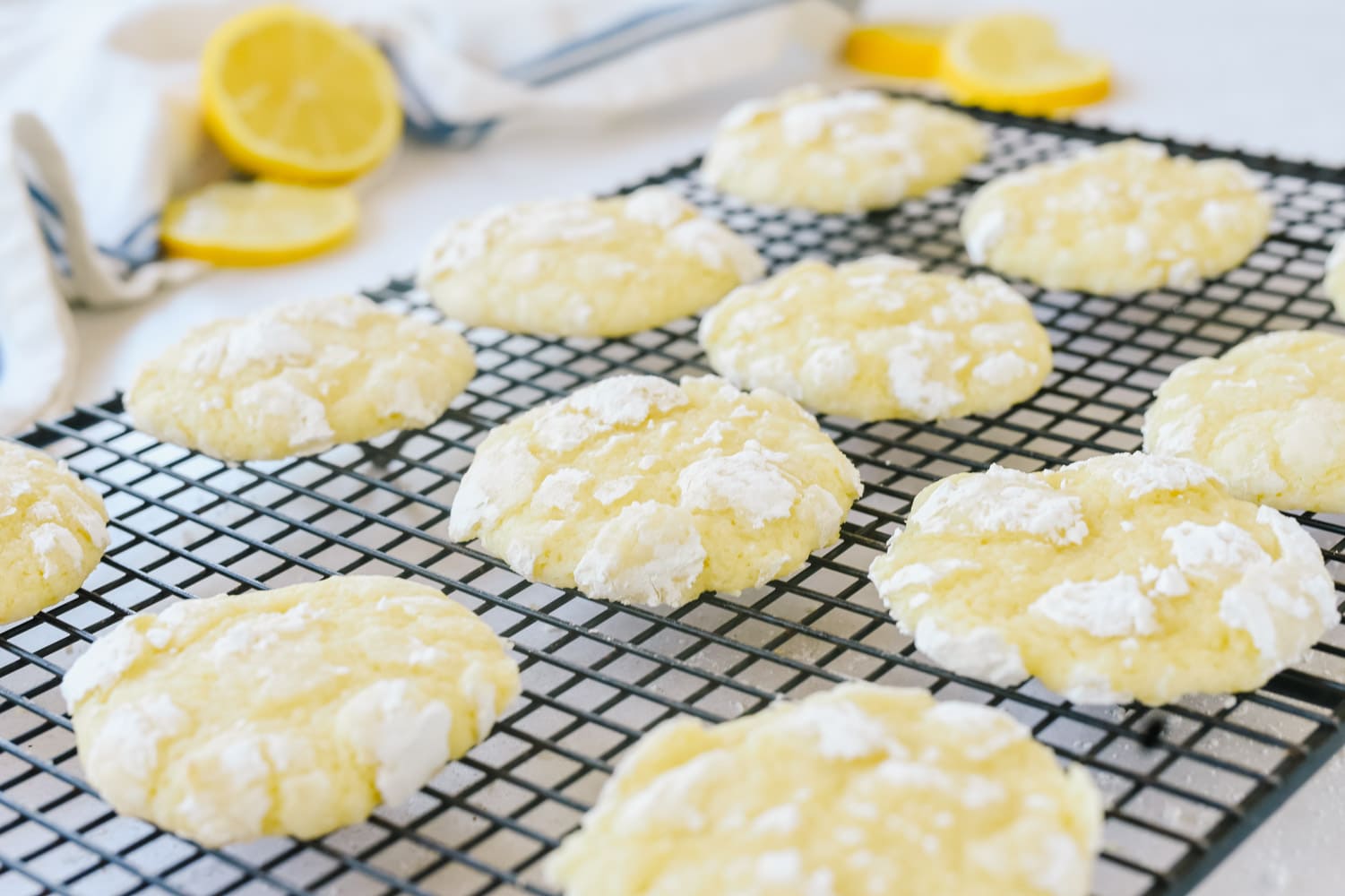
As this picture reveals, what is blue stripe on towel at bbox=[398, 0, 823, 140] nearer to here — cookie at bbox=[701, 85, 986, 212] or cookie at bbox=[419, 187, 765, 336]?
cookie at bbox=[701, 85, 986, 212]

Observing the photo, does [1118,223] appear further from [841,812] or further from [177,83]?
[177,83]

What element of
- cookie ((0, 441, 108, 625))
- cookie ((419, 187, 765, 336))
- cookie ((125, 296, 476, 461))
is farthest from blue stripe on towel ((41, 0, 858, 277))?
cookie ((0, 441, 108, 625))

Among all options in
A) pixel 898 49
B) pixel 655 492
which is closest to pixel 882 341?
pixel 655 492

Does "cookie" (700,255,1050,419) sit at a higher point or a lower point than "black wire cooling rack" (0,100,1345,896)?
higher

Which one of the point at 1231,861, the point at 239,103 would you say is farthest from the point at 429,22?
the point at 1231,861

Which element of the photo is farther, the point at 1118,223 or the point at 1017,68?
the point at 1017,68

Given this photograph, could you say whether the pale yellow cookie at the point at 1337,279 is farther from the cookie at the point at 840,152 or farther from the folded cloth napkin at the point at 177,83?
the folded cloth napkin at the point at 177,83

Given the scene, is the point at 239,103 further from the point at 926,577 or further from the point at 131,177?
the point at 926,577
